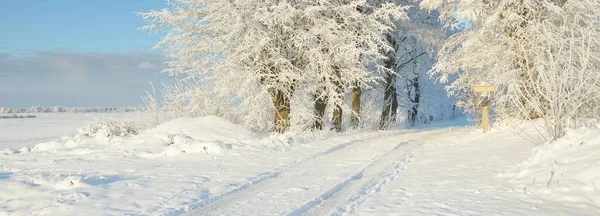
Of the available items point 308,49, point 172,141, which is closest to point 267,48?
point 308,49

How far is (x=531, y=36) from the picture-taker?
14.7 m

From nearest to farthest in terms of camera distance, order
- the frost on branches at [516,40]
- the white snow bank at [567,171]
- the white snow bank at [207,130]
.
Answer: the white snow bank at [567,171]
the white snow bank at [207,130]
the frost on branches at [516,40]

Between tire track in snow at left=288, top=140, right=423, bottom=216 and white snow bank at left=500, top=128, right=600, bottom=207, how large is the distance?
200cm

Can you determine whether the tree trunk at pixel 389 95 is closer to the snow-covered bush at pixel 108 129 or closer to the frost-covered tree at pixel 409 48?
the frost-covered tree at pixel 409 48

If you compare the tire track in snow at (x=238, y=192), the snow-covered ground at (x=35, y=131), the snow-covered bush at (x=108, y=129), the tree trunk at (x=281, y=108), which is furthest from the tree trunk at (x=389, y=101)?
the tire track in snow at (x=238, y=192)

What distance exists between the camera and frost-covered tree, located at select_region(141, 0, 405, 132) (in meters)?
15.6

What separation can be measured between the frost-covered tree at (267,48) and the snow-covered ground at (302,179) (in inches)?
166

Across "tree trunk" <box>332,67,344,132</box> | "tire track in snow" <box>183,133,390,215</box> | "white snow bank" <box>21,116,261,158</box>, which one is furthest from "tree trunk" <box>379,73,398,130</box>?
"tire track in snow" <box>183,133,390,215</box>

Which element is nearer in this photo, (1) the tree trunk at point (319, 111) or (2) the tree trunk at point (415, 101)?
(1) the tree trunk at point (319, 111)

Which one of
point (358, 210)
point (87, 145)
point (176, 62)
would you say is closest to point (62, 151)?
point (87, 145)

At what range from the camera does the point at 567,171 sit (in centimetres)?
690

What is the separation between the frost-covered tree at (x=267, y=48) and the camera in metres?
15.6

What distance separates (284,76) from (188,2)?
4.39 meters

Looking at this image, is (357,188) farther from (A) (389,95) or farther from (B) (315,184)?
(A) (389,95)
